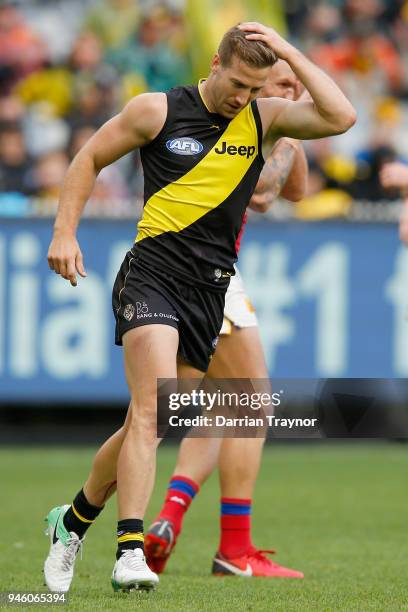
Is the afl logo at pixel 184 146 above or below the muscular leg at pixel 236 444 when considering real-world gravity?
above

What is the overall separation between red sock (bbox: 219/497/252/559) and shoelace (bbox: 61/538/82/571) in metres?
1.07

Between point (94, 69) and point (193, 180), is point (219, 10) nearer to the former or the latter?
point (94, 69)


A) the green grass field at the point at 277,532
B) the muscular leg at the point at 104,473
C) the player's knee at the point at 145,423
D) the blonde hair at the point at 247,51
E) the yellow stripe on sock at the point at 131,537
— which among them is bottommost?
the green grass field at the point at 277,532

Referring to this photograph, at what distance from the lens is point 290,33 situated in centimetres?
1725

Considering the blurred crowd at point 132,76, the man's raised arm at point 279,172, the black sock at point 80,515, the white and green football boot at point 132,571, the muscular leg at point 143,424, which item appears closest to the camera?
the white and green football boot at point 132,571

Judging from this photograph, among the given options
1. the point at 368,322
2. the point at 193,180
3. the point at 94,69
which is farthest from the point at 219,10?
the point at 193,180

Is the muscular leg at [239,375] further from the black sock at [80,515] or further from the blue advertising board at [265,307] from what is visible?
the blue advertising board at [265,307]

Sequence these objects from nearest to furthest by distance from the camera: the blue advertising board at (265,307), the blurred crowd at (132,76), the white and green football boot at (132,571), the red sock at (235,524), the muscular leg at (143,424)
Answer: the white and green football boot at (132,571)
the muscular leg at (143,424)
the red sock at (235,524)
the blue advertising board at (265,307)
the blurred crowd at (132,76)

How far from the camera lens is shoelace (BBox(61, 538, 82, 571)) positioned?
5419mm

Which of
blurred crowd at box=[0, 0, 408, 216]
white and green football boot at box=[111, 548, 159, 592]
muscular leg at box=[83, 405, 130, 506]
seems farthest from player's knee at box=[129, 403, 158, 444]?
blurred crowd at box=[0, 0, 408, 216]

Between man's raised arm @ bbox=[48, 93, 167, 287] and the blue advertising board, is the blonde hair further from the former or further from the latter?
the blue advertising board

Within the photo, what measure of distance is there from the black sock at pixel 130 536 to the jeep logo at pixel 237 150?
1.49m

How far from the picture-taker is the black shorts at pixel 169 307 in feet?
17.4

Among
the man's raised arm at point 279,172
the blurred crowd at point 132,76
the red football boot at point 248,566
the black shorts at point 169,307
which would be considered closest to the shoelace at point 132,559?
the black shorts at point 169,307
